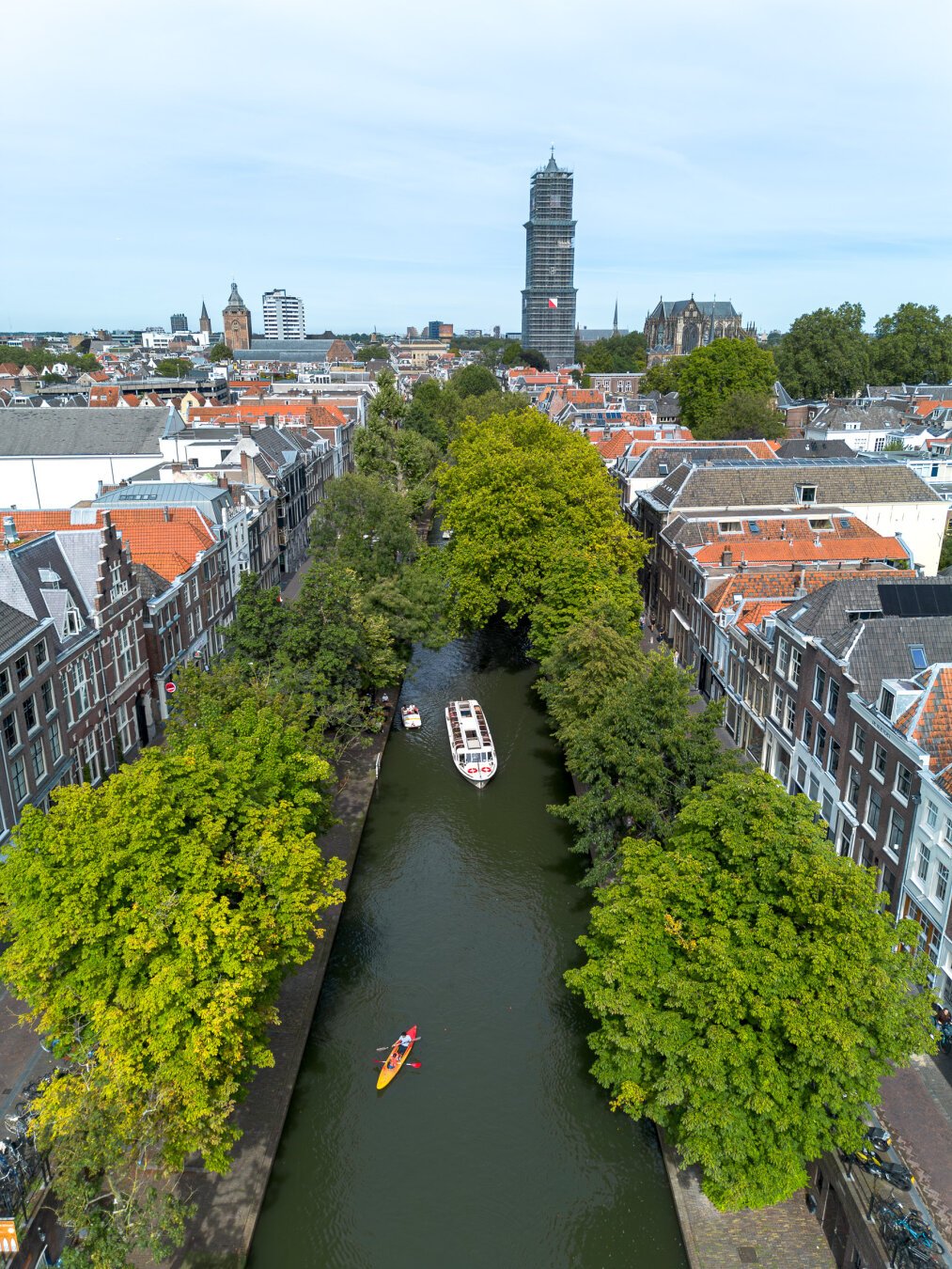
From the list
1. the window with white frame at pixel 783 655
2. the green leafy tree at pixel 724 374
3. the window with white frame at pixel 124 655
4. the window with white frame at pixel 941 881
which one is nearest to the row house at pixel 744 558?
the window with white frame at pixel 783 655

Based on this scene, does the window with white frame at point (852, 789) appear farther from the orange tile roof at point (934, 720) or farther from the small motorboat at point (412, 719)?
the small motorboat at point (412, 719)

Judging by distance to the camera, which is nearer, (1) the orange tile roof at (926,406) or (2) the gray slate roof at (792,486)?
(2) the gray slate roof at (792,486)

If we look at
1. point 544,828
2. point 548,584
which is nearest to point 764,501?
point 548,584

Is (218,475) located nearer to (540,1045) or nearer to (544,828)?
(544,828)

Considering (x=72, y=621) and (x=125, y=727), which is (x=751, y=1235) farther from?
(x=125, y=727)

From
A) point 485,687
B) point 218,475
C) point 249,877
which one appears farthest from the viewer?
point 218,475

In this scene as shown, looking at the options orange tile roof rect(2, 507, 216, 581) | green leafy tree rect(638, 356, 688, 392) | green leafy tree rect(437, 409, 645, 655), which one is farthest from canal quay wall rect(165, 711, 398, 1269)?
green leafy tree rect(638, 356, 688, 392)
